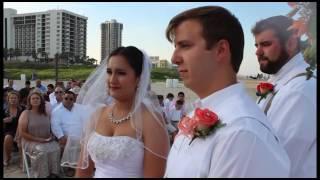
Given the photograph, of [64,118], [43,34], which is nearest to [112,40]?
[64,118]

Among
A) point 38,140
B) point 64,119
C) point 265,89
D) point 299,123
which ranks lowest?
point 38,140

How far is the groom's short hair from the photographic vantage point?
1.38 m

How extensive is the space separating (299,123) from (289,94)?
16cm

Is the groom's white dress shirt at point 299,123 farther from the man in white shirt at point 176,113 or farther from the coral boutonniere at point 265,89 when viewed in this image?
the man in white shirt at point 176,113

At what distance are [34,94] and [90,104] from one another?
12.3 feet

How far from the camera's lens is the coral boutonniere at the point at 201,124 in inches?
52.2

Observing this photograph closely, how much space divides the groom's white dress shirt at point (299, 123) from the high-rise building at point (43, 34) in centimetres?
2238

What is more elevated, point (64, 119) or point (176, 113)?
point (64, 119)

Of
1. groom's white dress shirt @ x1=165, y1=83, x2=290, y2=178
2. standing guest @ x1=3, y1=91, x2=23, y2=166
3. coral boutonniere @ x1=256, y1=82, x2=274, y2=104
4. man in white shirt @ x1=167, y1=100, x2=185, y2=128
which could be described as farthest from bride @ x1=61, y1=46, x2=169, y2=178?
man in white shirt @ x1=167, y1=100, x2=185, y2=128

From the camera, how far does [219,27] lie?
4.57 ft

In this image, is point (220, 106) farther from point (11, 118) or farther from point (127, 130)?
point (11, 118)

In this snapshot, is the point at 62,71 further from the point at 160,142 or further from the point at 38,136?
the point at 160,142

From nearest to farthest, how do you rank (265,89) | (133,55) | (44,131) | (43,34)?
(265,89) → (133,55) → (44,131) → (43,34)

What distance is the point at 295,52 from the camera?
86.8 inches
